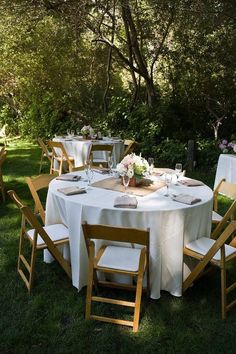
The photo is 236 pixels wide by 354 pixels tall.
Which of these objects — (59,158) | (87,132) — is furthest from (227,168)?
(59,158)

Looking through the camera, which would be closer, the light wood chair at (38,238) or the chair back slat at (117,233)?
the chair back slat at (117,233)

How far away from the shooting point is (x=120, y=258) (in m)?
3.06

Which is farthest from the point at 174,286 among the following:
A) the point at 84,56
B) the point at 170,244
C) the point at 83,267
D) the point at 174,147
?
the point at 84,56

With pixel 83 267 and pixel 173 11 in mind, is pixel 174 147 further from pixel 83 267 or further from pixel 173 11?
pixel 83 267

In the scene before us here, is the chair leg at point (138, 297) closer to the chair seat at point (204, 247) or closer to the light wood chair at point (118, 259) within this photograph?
the light wood chair at point (118, 259)

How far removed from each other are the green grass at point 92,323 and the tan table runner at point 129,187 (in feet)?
3.35

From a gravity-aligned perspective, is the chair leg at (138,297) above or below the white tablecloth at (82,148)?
below

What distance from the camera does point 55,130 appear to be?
13305 millimetres

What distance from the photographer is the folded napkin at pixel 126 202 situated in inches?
125

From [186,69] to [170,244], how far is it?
10.1 meters

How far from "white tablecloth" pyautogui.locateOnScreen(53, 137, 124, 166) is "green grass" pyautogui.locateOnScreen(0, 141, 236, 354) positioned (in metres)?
4.20

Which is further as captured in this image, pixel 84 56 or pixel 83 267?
pixel 84 56

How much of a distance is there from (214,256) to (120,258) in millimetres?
871

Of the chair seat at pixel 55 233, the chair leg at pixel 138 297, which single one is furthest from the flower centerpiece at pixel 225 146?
the chair leg at pixel 138 297
